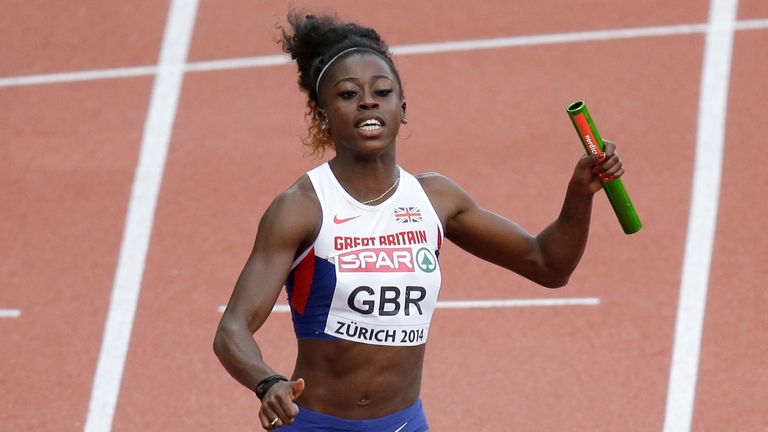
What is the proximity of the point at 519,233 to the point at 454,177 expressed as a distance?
315cm

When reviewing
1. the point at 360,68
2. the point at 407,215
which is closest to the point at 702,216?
the point at 407,215

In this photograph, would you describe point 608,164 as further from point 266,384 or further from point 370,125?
point 266,384

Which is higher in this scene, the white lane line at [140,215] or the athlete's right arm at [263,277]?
the white lane line at [140,215]

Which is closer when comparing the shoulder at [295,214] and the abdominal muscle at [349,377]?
the shoulder at [295,214]

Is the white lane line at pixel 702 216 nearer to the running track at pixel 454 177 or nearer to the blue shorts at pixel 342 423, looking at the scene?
the running track at pixel 454 177

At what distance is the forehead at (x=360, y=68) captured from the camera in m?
3.73

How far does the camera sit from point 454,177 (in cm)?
714

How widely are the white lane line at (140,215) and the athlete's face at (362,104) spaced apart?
2.64m

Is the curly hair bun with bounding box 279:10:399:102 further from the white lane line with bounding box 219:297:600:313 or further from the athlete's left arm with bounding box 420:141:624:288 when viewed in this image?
the white lane line with bounding box 219:297:600:313

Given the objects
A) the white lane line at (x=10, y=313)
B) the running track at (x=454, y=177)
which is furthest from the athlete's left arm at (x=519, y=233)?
the white lane line at (x=10, y=313)

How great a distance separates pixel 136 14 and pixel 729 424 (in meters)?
4.79

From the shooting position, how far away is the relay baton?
12.0 feet

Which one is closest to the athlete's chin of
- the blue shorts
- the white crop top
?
the white crop top

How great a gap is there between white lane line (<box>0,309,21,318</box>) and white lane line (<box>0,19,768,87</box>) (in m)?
1.99
